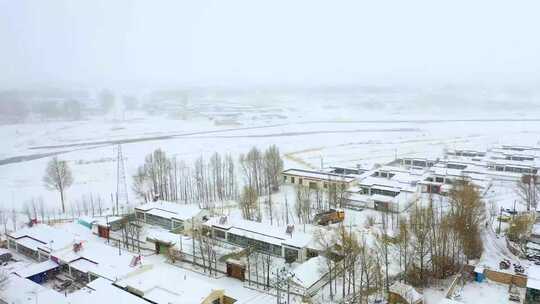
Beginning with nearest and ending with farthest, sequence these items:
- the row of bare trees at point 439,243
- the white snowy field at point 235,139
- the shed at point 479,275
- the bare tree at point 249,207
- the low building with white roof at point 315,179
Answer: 1. the shed at point 479,275
2. the row of bare trees at point 439,243
3. the bare tree at point 249,207
4. the low building with white roof at point 315,179
5. the white snowy field at point 235,139

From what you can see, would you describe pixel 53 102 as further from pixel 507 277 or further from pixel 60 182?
pixel 507 277

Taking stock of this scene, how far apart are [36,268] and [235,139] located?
3173 centimetres

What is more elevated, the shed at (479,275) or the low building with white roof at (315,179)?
the low building with white roof at (315,179)

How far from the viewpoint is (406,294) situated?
1160 cm

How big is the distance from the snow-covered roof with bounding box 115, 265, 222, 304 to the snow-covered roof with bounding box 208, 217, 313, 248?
12.1 feet

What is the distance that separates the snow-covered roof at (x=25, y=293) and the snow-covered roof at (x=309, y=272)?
Answer: 6493 mm

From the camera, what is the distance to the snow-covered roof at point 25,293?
1183 cm

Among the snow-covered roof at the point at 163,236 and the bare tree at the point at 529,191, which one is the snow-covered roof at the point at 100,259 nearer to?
the snow-covered roof at the point at 163,236

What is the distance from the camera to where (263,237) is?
623 inches

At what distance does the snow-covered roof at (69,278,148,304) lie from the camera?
1158cm

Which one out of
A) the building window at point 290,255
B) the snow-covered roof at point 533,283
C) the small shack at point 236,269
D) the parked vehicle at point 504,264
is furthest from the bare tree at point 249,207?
the snow-covered roof at point 533,283

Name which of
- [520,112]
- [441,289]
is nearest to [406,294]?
[441,289]

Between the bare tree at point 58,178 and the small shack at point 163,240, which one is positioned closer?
the small shack at point 163,240

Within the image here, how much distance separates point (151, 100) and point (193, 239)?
2882 inches
